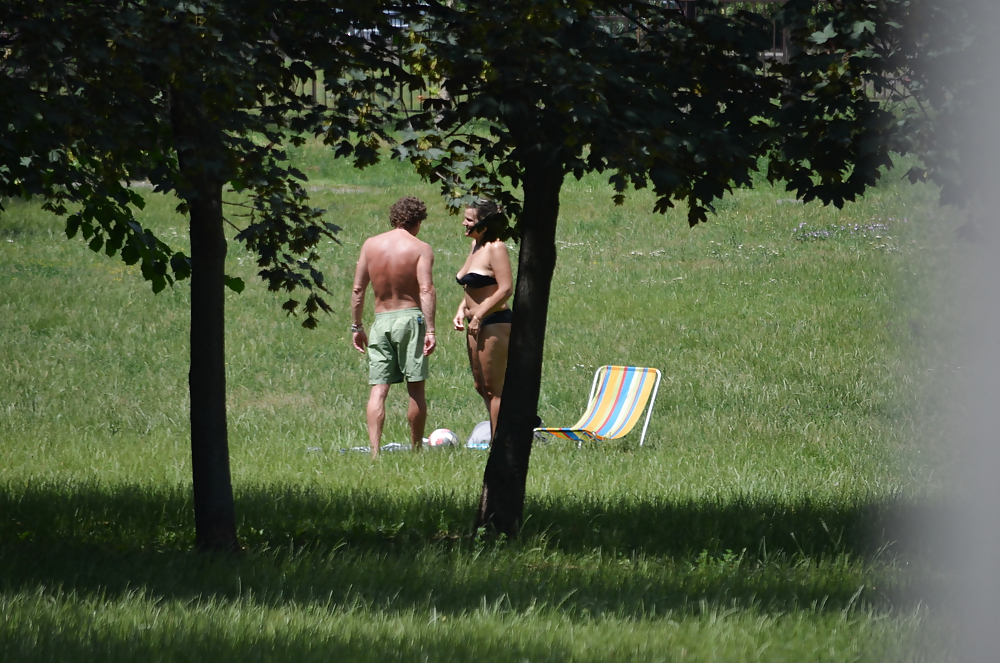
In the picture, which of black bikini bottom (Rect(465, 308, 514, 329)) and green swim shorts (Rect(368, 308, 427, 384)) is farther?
green swim shorts (Rect(368, 308, 427, 384))

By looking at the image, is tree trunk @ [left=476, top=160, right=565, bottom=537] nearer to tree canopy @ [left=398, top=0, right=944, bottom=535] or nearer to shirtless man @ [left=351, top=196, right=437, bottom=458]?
tree canopy @ [left=398, top=0, right=944, bottom=535]

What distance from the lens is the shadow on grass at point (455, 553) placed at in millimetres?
5031

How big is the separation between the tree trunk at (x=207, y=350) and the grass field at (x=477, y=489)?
0.28 m

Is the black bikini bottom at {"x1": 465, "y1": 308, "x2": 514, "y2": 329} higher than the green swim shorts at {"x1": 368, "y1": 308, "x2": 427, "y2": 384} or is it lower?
higher

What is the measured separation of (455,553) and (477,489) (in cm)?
199

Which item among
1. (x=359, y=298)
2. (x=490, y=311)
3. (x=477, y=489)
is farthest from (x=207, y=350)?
(x=359, y=298)

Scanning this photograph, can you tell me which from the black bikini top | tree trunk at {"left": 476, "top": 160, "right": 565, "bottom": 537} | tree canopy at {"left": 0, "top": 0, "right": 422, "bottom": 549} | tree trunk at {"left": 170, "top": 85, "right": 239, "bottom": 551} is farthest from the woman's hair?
the black bikini top

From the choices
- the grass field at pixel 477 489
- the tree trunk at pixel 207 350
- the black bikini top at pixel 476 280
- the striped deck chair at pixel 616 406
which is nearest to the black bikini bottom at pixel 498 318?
the black bikini top at pixel 476 280

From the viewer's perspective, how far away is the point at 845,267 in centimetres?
2127

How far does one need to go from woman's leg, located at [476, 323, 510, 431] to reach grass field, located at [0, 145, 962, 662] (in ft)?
2.09

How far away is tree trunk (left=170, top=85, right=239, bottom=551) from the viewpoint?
17.7ft

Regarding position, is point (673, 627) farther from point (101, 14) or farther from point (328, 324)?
point (328, 324)

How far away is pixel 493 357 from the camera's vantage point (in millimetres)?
9219

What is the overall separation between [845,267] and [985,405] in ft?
65.1
